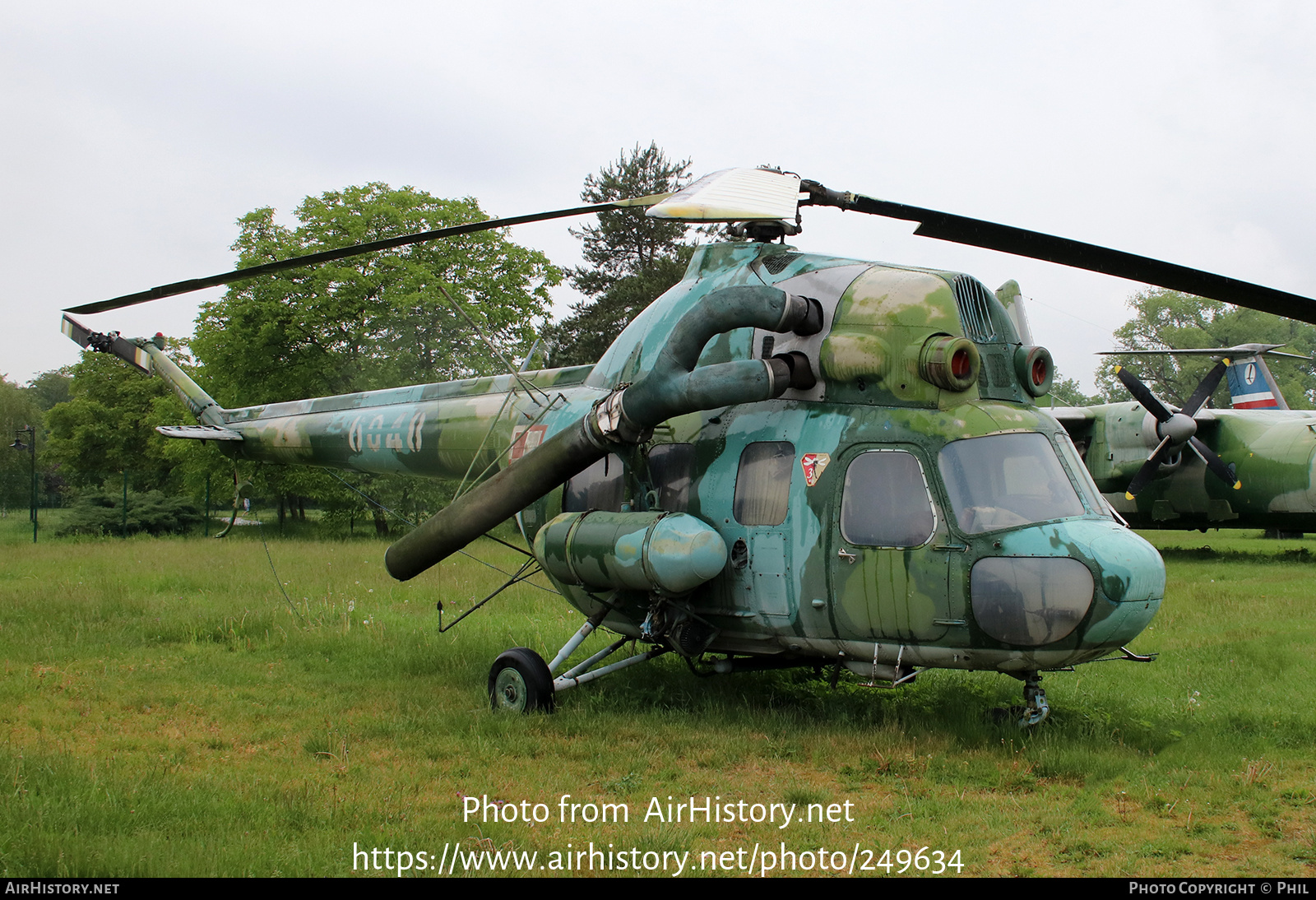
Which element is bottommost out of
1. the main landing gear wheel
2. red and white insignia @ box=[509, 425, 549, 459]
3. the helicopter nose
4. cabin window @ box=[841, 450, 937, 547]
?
the main landing gear wheel

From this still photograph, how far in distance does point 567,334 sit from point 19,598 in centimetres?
2400

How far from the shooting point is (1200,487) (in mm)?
21125

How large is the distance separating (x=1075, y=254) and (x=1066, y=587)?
2.19 meters

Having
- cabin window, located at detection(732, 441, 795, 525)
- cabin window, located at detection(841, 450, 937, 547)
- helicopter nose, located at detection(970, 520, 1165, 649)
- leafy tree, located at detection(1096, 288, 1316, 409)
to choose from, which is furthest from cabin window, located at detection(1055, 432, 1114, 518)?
leafy tree, located at detection(1096, 288, 1316, 409)

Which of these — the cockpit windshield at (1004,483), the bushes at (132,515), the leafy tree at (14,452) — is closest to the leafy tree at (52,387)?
the leafy tree at (14,452)

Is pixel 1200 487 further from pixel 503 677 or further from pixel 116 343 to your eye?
pixel 116 343

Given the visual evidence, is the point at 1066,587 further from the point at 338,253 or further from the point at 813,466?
the point at 338,253

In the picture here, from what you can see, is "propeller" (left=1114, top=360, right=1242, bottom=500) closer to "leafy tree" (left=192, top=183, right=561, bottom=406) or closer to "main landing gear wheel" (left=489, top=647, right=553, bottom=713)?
"main landing gear wheel" (left=489, top=647, right=553, bottom=713)

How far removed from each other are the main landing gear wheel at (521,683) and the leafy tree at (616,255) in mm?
26183

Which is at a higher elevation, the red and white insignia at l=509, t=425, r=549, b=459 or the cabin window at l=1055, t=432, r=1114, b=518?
the red and white insignia at l=509, t=425, r=549, b=459

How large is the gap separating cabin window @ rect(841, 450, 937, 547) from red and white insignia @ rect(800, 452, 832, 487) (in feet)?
0.62

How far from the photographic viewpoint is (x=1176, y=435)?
63.9 ft

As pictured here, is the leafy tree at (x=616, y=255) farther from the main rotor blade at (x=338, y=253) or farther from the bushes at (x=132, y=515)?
the main rotor blade at (x=338, y=253)

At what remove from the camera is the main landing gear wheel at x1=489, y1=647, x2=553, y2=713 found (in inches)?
312
